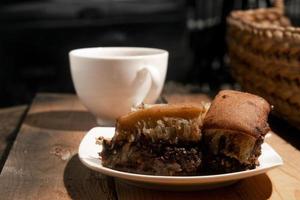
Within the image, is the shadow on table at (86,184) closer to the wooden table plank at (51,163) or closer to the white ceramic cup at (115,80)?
the wooden table plank at (51,163)

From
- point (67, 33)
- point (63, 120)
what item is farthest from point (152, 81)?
point (67, 33)

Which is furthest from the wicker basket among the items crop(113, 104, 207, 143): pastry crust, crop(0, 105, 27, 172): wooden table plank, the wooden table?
crop(0, 105, 27, 172): wooden table plank

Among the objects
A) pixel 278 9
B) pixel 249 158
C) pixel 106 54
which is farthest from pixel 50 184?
pixel 278 9

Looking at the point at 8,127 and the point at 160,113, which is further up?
the point at 160,113

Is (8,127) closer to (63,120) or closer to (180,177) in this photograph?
(63,120)

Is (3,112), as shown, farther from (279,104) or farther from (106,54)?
(279,104)
